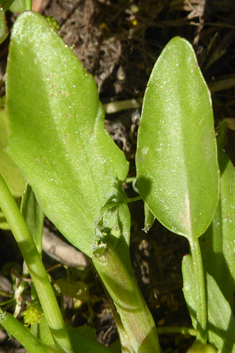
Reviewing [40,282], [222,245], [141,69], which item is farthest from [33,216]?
[141,69]

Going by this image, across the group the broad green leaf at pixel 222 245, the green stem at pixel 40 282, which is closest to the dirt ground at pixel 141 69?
the broad green leaf at pixel 222 245

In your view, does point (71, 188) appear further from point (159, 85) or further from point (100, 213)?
point (159, 85)

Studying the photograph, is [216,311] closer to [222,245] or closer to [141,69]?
[222,245]

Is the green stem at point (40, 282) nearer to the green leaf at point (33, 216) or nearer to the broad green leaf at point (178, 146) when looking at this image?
the green leaf at point (33, 216)

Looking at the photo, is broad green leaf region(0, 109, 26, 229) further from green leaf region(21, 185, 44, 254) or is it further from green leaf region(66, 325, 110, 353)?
green leaf region(66, 325, 110, 353)

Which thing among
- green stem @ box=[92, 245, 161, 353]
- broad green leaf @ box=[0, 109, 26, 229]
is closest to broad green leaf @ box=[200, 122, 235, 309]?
green stem @ box=[92, 245, 161, 353]

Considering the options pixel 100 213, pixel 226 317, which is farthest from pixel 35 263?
pixel 226 317
